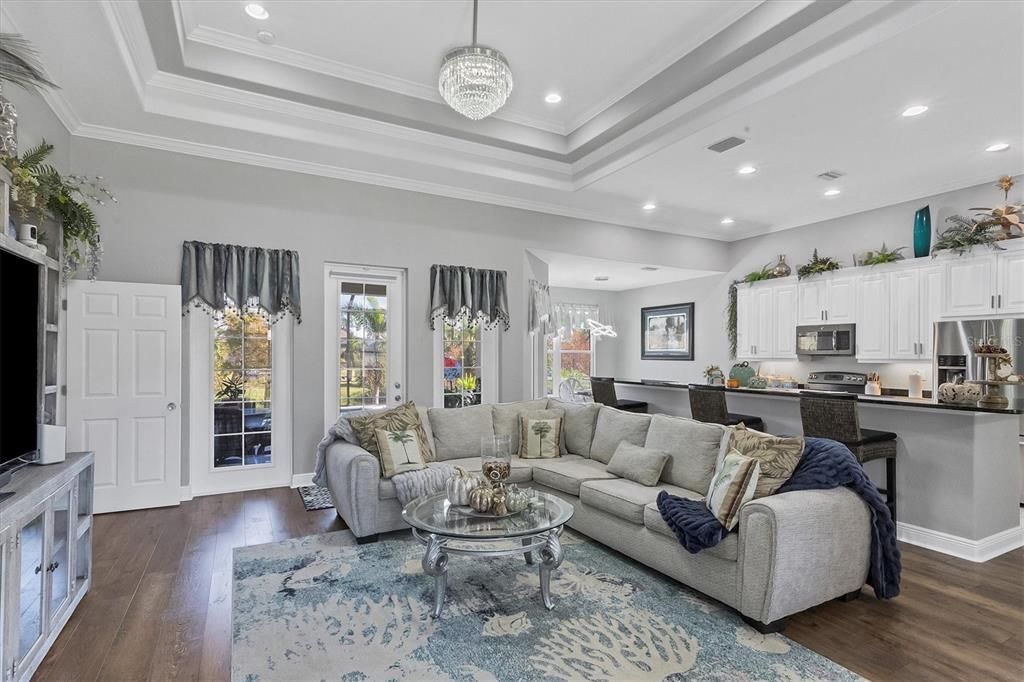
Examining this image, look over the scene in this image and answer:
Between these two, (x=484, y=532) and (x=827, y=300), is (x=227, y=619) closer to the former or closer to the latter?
(x=484, y=532)

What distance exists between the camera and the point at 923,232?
5613mm

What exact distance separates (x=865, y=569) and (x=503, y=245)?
14.4 ft

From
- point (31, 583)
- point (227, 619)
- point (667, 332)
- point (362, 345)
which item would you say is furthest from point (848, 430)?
point (667, 332)

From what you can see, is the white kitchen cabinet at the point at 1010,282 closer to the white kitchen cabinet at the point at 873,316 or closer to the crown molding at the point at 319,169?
the white kitchen cabinet at the point at 873,316

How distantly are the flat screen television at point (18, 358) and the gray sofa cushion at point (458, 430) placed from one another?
2.59m

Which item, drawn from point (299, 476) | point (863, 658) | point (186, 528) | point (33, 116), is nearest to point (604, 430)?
point (863, 658)

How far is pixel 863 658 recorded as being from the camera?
2385 mm

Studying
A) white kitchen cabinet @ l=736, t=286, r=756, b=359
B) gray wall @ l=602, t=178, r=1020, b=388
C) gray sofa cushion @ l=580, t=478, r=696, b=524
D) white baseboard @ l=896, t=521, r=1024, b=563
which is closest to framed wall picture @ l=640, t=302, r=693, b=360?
gray wall @ l=602, t=178, r=1020, b=388

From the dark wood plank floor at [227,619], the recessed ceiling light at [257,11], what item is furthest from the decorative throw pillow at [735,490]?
the recessed ceiling light at [257,11]

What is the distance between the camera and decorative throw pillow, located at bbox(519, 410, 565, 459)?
4574mm

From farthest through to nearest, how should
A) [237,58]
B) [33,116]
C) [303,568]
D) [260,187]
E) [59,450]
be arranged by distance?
[260,187] → [237,58] → [33,116] → [303,568] → [59,450]

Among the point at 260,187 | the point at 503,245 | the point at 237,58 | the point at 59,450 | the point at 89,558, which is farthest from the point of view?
the point at 503,245

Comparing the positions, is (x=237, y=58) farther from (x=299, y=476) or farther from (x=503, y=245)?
Result: (x=299, y=476)

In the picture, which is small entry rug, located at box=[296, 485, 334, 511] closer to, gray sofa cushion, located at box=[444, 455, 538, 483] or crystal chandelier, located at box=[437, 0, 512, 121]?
gray sofa cushion, located at box=[444, 455, 538, 483]
